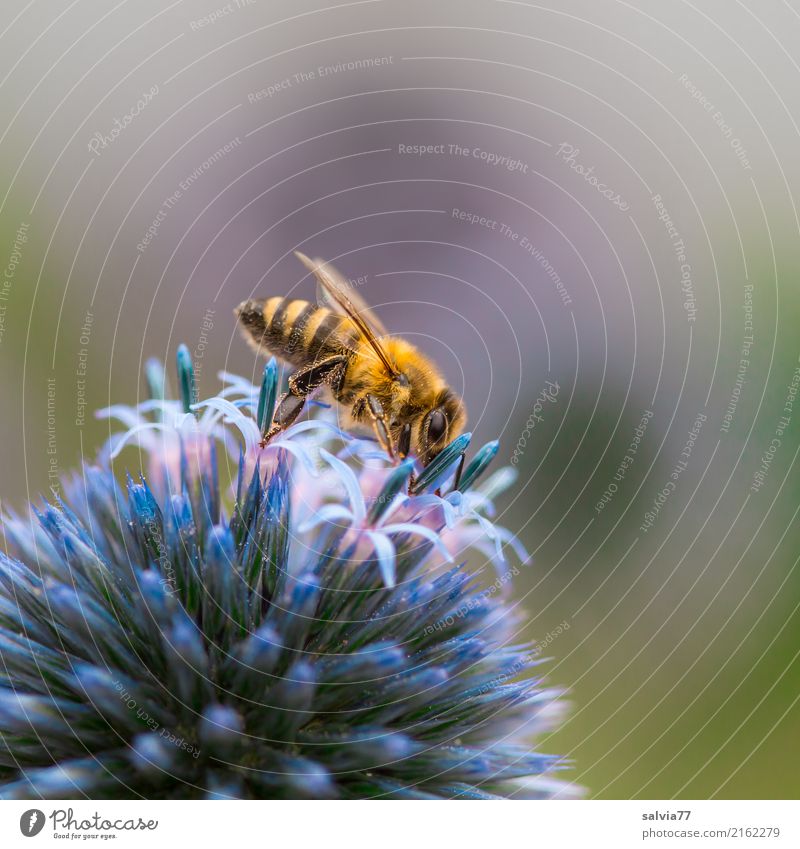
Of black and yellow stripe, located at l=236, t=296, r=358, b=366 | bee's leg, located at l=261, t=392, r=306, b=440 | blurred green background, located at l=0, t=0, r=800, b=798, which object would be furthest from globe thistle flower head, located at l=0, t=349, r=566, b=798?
blurred green background, located at l=0, t=0, r=800, b=798

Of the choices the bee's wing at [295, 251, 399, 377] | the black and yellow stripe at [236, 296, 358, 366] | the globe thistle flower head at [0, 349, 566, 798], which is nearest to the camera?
the globe thistle flower head at [0, 349, 566, 798]

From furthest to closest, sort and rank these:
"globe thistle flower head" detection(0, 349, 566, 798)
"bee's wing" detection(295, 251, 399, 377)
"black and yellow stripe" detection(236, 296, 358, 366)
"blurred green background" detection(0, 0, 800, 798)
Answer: "blurred green background" detection(0, 0, 800, 798) < "black and yellow stripe" detection(236, 296, 358, 366) < "bee's wing" detection(295, 251, 399, 377) < "globe thistle flower head" detection(0, 349, 566, 798)

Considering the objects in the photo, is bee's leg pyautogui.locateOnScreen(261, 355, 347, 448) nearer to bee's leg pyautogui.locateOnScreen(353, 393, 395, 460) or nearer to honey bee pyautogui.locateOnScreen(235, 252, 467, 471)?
honey bee pyautogui.locateOnScreen(235, 252, 467, 471)

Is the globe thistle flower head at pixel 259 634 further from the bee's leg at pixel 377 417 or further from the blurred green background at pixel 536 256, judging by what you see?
the blurred green background at pixel 536 256
